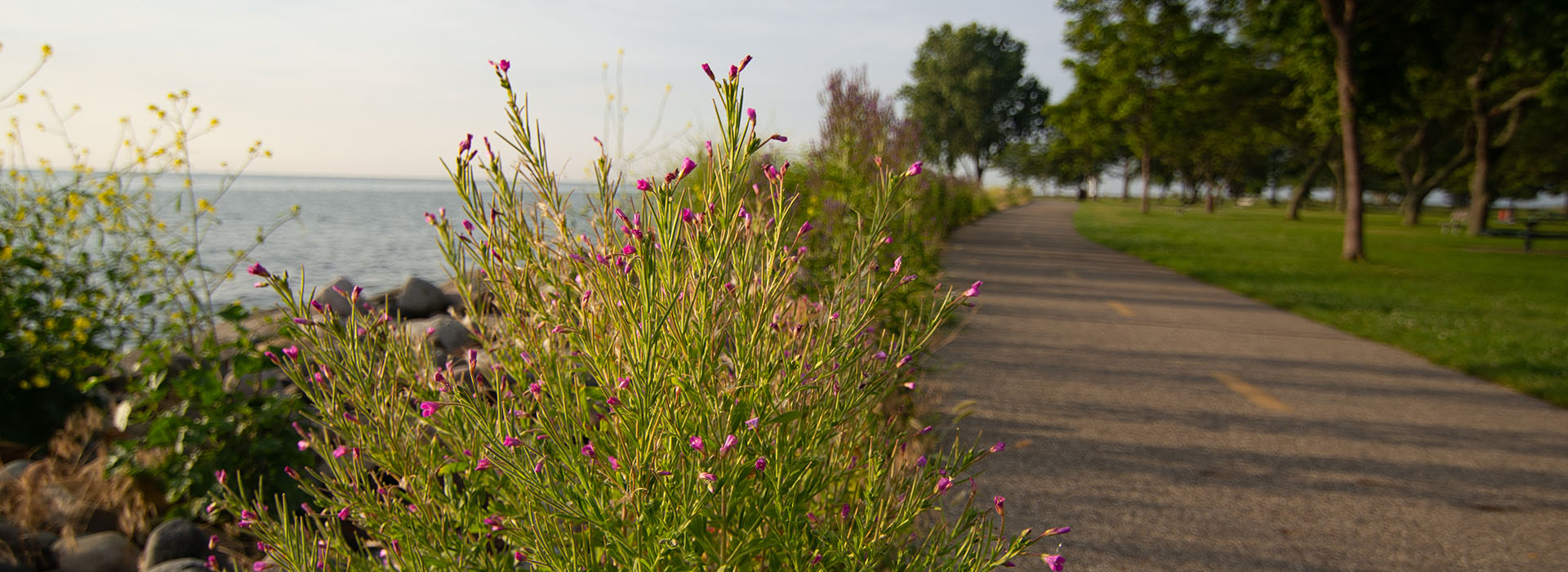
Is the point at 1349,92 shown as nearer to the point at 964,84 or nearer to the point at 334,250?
the point at 334,250

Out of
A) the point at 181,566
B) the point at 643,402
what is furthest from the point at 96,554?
the point at 643,402

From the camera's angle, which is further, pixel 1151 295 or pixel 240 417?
pixel 1151 295

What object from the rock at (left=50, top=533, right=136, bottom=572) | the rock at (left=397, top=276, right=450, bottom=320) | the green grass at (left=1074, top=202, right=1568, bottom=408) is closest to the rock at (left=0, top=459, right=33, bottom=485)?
the rock at (left=50, top=533, right=136, bottom=572)

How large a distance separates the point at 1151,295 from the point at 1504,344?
3767mm

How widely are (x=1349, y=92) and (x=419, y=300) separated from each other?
17007mm

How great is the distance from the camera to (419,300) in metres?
7.48

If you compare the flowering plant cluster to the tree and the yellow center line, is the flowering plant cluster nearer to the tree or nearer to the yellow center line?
the yellow center line

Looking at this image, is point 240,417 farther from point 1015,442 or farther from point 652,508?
point 1015,442

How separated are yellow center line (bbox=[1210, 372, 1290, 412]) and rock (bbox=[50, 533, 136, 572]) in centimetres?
644

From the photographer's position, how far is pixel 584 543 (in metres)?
1.91

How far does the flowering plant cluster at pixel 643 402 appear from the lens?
1808mm

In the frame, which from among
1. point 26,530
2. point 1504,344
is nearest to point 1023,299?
point 1504,344

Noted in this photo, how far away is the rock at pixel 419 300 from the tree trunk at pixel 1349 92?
53.8 feet

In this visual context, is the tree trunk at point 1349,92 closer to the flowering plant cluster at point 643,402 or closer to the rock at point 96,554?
the flowering plant cluster at point 643,402
